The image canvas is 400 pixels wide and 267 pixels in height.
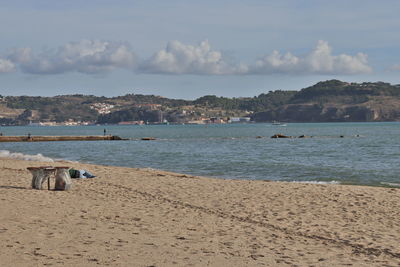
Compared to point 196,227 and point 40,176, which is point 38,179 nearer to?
point 40,176

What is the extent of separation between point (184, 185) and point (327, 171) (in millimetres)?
14387

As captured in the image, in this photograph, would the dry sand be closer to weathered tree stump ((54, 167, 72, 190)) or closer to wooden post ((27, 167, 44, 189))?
weathered tree stump ((54, 167, 72, 190))

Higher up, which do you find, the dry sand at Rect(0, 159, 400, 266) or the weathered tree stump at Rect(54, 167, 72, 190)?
the weathered tree stump at Rect(54, 167, 72, 190)

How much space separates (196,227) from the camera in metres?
11.7

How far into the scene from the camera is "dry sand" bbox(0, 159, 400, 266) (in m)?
9.02

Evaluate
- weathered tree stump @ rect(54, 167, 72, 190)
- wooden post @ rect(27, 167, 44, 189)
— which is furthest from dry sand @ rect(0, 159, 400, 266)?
wooden post @ rect(27, 167, 44, 189)

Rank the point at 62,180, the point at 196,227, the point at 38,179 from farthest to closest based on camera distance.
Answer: the point at 38,179, the point at 62,180, the point at 196,227

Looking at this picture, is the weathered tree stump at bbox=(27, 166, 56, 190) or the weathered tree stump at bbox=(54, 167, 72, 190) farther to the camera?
the weathered tree stump at bbox=(27, 166, 56, 190)

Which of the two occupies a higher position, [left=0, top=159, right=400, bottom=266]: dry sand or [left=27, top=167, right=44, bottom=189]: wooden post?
[left=27, top=167, right=44, bottom=189]: wooden post

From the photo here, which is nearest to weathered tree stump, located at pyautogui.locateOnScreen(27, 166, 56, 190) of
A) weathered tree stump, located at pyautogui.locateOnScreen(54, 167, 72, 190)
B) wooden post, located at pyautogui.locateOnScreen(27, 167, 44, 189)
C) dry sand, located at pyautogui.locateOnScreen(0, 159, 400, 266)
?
wooden post, located at pyautogui.locateOnScreen(27, 167, 44, 189)

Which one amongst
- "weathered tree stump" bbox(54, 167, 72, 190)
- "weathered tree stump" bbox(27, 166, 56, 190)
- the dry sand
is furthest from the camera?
"weathered tree stump" bbox(27, 166, 56, 190)

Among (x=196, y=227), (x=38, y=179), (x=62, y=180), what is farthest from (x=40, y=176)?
(x=196, y=227)

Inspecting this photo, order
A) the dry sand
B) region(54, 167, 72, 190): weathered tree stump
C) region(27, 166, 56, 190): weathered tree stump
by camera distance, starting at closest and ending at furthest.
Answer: the dry sand → region(54, 167, 72, 190): weathered tree stump → region(27, 166, 56, 190): weathered tree stump

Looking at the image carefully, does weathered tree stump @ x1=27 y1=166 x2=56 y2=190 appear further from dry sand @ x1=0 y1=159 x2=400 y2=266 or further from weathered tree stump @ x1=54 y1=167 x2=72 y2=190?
dry sand @ x1=0 y1=159 x2=400 y2=266
